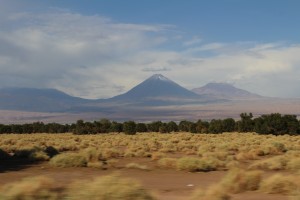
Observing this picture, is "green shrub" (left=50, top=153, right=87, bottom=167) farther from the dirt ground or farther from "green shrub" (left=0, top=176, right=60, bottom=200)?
"green shrub" (left=0, top=176, right=60, bottom=200)

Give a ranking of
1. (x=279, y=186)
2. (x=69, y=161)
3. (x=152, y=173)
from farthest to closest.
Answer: (x=69, y=161)
(x=152, y=173)
(x=279, y=186)

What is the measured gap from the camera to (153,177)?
24.1 meters

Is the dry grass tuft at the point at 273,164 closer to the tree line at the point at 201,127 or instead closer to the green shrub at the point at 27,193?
the green shrub at the point at 27,193

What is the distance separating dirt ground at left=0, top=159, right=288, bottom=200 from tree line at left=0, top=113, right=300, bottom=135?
48283mm

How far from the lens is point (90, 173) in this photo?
25.6 meters

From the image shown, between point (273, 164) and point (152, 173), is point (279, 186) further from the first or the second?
point (273, 164)

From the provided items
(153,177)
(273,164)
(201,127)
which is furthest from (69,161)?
(201,127)

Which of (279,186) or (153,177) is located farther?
(153,177)

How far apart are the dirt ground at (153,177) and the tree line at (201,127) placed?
48283 millimetres

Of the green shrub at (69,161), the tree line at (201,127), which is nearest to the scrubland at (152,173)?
the green shrub at (69,161)

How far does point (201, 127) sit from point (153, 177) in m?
65.6

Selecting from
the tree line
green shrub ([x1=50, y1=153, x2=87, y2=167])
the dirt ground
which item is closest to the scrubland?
green shrub ([x1=50, y1=153, x2=87, y2=167])

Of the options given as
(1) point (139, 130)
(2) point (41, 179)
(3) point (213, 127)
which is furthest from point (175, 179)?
(1) point (139, 130)

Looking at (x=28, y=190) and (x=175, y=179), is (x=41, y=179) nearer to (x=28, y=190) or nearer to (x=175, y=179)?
(x=28, y=190)
